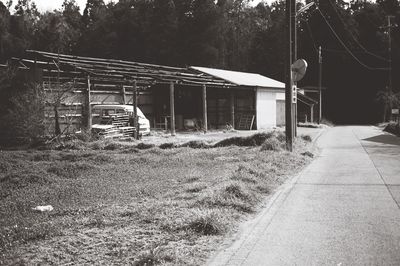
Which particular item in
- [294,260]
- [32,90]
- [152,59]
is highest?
[152,59]

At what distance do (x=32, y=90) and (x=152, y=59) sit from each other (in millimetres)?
38409

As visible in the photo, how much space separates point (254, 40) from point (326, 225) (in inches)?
2513

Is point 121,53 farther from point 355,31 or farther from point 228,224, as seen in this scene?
point 228,224

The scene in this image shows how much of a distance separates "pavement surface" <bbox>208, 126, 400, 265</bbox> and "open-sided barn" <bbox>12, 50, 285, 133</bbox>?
15.7 metres

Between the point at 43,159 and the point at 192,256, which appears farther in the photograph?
the point at 43,159

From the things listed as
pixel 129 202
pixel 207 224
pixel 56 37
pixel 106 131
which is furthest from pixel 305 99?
pixel 207 224

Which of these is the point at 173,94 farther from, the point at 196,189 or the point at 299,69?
the point at 196,189

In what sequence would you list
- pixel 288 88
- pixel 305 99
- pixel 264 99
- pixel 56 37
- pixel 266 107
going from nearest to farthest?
1. pixel 288 88
2. pixel 264 99
3. pixel 266 107
4. pixel 305 99
5. pixel 56 37

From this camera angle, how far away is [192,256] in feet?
18.2

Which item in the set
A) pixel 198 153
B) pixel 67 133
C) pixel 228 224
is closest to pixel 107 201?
pixel 228 224

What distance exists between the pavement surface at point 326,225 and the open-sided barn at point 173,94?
1570cm

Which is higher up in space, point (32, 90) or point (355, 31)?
point (355, 31)

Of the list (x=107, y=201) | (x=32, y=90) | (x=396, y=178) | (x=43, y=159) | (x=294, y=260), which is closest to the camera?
(x=294, y=260)

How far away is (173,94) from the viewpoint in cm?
3048
